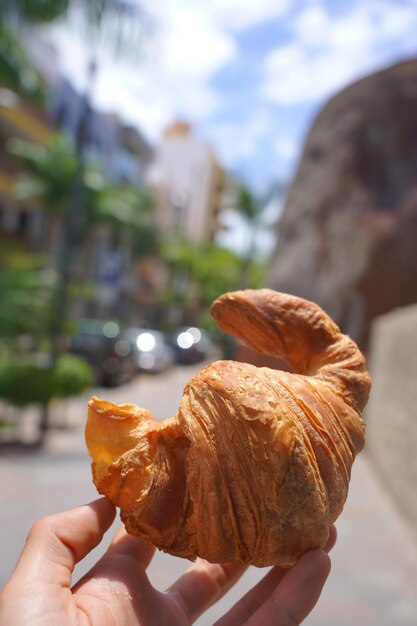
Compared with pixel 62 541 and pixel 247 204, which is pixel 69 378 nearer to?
pixel 62 541

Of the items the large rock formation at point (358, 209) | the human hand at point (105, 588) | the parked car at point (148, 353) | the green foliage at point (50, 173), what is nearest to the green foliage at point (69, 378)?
the large rock formation at point (358, 209)

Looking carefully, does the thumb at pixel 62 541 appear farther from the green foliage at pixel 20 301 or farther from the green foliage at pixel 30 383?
the green foliage at pixel 30 383

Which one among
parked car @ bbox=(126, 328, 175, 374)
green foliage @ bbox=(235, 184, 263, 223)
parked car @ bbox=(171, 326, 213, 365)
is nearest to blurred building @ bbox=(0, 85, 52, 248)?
parked car @ bbox=(126, 328, 175, 374)

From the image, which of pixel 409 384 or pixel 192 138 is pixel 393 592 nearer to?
pixel 409 384

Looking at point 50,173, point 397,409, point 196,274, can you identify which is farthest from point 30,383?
point 196,274

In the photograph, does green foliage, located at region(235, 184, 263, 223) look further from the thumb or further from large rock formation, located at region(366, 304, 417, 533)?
the thumb

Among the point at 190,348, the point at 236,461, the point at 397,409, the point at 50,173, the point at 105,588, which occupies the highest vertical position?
the point at 236,461
